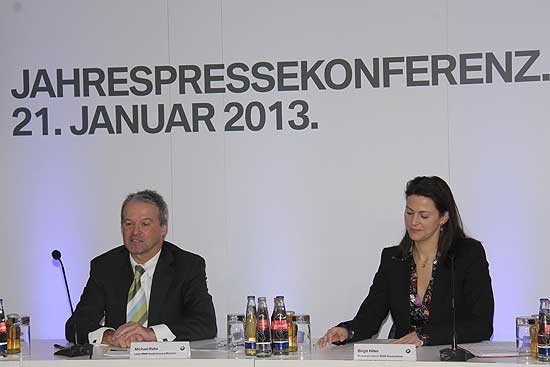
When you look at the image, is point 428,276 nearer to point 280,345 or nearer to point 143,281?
point 280,345

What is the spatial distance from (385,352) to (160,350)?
0.86 meters

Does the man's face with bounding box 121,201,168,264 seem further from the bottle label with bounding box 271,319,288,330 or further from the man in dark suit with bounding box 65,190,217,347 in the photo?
the bottle label with bounding box 271,319,288,330

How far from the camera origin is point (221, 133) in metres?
5.44

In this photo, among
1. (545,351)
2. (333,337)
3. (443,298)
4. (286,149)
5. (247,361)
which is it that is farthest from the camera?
(286,149)

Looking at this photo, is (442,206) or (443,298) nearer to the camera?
(443,298)

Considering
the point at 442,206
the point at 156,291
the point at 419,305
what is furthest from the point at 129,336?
the point at 442,206

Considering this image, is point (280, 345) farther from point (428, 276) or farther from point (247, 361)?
point (428, 276)

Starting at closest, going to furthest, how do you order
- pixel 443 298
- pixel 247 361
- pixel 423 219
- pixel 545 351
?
pixel 545 351 → pixel 247 361 → pixel 443 298 → pixel 423 219

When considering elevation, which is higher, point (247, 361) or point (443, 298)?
point (443, 298)

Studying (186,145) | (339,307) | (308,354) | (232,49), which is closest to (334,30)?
(232,49)

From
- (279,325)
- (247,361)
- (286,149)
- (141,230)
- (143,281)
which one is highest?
(286,149)

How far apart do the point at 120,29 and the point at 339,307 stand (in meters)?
2.06

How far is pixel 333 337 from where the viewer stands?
389 centimetres

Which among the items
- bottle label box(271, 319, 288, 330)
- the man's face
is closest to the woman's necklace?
bottle label box(271, 319, 288, 330)
